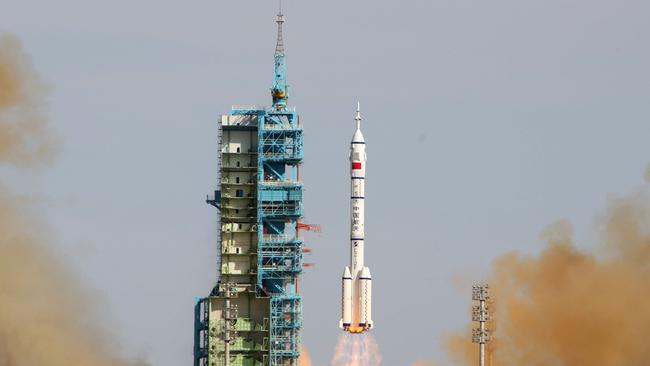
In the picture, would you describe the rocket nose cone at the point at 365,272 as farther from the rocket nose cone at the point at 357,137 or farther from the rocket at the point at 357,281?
the rocket nose cone at the point at 357,137

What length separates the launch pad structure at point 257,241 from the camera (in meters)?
191

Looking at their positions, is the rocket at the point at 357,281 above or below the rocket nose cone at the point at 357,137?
below

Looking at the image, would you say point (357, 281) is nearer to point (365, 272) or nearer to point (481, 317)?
point (365, 272)

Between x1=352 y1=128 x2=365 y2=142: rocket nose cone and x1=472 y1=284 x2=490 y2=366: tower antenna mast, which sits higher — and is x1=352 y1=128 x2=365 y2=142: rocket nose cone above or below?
above

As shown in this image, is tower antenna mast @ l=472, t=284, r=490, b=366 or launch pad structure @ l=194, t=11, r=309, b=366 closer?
tower antenna mast @ l=472, t=284, r=490, b=366

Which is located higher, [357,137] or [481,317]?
[357,137]

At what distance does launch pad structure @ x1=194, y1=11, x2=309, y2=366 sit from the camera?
191000 mm

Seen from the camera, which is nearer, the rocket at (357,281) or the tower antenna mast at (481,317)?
the tower antenna mast at (481,317)

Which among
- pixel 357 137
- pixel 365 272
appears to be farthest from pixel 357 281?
pixel 357 137

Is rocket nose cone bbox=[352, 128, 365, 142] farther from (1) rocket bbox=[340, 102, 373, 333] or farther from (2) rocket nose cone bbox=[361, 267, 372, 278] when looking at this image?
(2) rocket nose cone bbox=[361, 267, 372, 278]

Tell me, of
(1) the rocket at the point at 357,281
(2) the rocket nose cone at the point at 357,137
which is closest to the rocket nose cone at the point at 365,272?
(1) the rocket at the point at 357,281

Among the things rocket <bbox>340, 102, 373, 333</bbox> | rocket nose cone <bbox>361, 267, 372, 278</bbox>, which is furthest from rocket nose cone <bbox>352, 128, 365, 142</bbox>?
rocket nose cone <bbox>361, 267, 372, 278</bbox>

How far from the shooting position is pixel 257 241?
191500 mm

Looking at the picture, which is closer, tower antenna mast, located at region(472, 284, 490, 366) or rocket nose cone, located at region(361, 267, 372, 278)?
tower antenna mast, located at region(472, 284, 490, 366)
